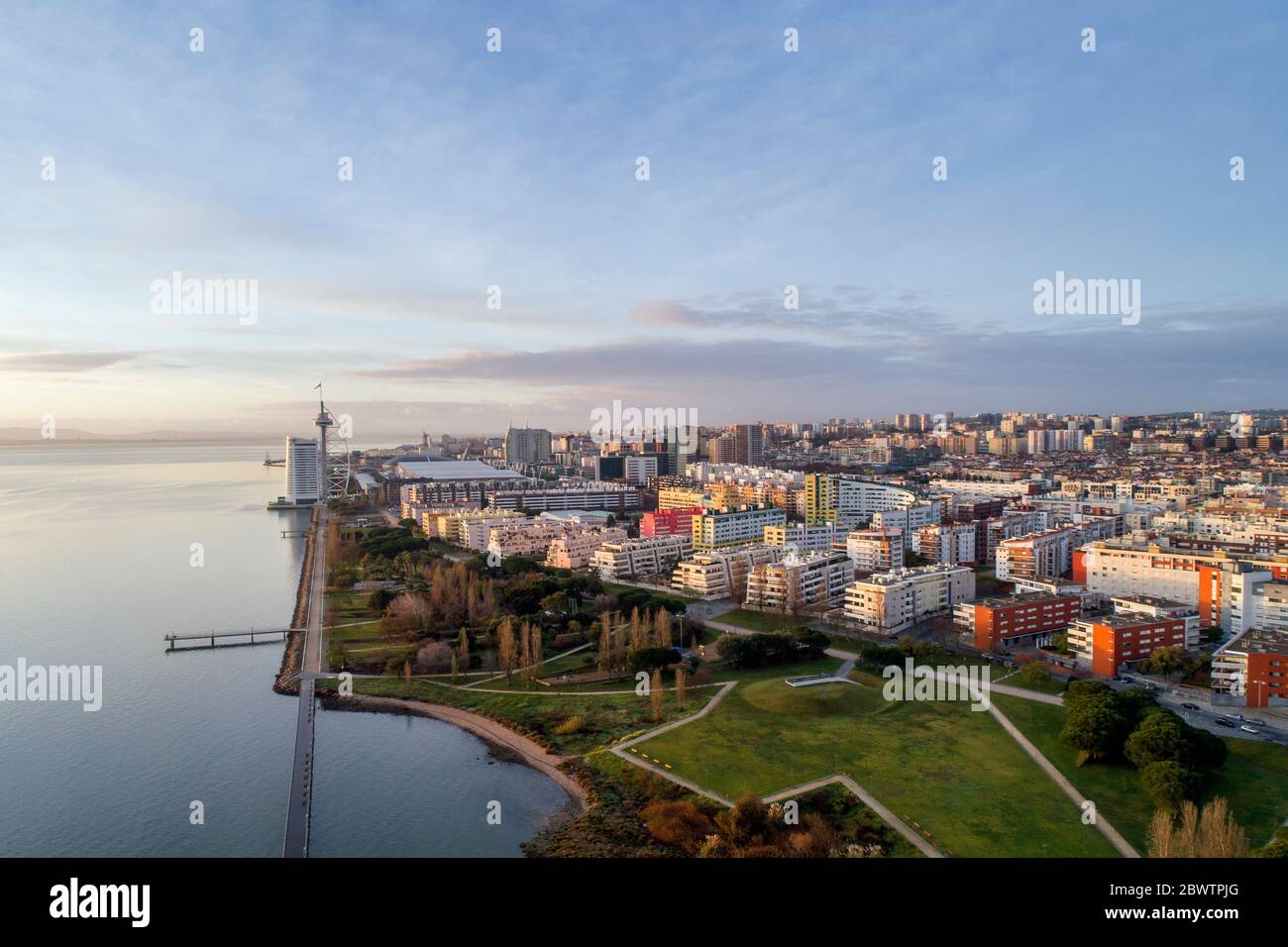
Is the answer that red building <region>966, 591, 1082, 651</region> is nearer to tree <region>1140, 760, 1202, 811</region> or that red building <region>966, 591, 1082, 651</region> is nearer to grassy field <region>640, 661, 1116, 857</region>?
grassy field <region>640, 661, 1116, 857</region>

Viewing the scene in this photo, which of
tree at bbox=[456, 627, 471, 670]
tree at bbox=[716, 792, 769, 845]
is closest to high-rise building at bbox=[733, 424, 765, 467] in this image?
tree at bbox=[456, 627, 471, 670]

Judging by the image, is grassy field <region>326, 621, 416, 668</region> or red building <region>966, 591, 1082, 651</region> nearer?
red building <region>966, 591, 1082, 651</region>

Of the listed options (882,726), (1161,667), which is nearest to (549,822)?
(882,726)

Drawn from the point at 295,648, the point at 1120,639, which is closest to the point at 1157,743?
the point at 1120,639

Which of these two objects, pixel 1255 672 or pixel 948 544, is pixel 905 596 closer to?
pixel 1255 672

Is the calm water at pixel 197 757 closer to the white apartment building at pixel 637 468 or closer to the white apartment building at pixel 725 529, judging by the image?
the white apartment building at pixel 725 529

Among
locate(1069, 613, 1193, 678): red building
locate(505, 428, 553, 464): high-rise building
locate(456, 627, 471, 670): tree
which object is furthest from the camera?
locate(505, 428, 553, 464): high-rise building

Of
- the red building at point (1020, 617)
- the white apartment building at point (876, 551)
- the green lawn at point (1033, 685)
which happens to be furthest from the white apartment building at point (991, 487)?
the green lawn at point (1033, 685)
